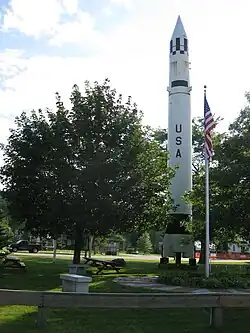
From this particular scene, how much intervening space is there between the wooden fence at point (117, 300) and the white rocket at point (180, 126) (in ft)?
80.0

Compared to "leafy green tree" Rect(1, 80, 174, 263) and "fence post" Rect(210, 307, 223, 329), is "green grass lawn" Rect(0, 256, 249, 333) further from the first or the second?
"leafy green tree" Rect(1, 80, 174, 263)

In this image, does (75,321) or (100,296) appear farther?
(75,321)

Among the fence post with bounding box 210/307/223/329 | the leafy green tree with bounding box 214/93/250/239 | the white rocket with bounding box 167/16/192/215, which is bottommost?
the fence post with bounding box 210/307/223/329

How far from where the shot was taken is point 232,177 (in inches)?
779

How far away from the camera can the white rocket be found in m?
33.6

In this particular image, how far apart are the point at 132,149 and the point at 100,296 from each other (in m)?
15.1

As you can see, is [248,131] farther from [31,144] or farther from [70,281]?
[70,281]

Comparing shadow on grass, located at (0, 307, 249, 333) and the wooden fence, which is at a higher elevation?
the wooden fence

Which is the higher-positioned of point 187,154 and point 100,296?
point 187,154

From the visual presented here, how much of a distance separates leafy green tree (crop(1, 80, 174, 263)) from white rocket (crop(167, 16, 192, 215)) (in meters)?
8.56

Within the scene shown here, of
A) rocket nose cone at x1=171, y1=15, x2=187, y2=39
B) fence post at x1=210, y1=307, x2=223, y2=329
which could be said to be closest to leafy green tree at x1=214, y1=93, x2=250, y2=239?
fence post at x1=210, y1=307, x2=223, y2=329

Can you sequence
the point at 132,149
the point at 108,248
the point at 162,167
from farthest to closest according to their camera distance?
1. the point at 108,248
2. the point at 162,167
3. the point at 132,149

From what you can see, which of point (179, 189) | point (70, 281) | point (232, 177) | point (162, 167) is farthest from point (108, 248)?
point (70, 281)

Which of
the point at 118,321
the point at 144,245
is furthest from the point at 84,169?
the point at 144,245
